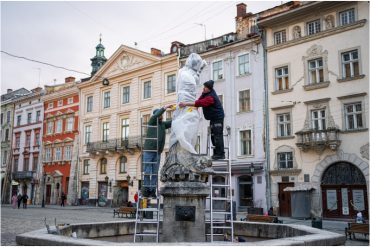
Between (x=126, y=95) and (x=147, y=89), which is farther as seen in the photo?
(x=126, y=95)

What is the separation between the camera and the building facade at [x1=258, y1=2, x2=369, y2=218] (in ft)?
81.7

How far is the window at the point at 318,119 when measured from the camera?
26531mm

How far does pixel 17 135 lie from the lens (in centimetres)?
5447

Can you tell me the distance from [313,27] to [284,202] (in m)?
11.8

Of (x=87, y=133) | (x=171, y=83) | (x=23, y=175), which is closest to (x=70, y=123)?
(x=87, y=133)

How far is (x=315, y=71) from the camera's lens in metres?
27.3

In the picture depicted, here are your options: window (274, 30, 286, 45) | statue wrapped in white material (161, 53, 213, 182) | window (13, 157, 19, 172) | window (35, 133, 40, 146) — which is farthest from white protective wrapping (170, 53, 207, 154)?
window (13, 157, 19, 172)

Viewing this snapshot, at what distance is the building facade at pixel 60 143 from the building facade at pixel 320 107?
24069 mm

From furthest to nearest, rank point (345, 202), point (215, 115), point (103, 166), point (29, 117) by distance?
point (29, 117) < point (103, 166) < point (345, 202) < point (215, 115)

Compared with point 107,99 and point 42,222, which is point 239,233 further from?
point 107,99

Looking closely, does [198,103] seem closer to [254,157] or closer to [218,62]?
[254,157]

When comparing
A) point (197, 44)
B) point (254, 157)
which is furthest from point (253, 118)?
point (197, 44)

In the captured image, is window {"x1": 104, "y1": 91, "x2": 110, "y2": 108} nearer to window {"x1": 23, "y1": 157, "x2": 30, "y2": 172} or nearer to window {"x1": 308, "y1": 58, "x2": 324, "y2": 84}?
window {"x1": 23, "y1": 157, "x2": 30, "y2": 172}

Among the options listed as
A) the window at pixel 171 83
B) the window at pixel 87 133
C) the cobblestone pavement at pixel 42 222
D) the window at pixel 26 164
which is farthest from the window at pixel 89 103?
the cobblestone pavement at pixel 42 222
